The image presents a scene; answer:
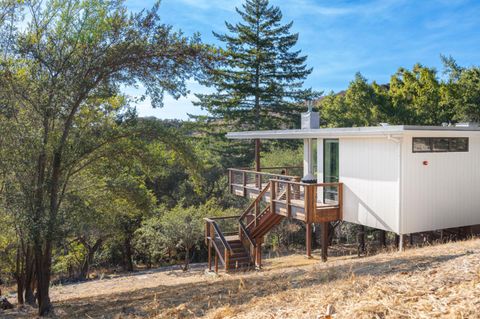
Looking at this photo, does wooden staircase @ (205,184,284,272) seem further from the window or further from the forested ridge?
the window

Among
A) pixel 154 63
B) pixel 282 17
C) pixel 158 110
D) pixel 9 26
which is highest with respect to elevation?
pixel 282 17

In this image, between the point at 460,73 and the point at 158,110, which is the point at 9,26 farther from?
the point at 460,73

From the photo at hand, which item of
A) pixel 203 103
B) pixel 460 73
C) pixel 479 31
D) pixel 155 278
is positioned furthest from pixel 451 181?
pixel 203 103

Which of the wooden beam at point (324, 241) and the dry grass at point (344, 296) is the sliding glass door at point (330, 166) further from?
the dry grass at point (344, 296)

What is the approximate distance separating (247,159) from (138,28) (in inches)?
732

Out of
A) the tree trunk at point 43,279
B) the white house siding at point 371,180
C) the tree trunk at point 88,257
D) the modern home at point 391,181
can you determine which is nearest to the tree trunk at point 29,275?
the tree trunk at point 43,279

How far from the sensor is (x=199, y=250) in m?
23.0

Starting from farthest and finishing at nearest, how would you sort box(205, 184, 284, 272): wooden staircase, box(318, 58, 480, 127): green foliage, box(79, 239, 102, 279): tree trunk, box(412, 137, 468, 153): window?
box(318, 58, 480, 127): green foliage, box(79, 239, 102, 279): tree trunk, box(205, 184, 284, 272): wooden staircase, box(412, 137, 468, 153): window

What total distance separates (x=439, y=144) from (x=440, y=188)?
117 cm

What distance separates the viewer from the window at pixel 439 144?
1052 centimetres

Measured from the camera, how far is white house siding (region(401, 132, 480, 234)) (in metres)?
10.5

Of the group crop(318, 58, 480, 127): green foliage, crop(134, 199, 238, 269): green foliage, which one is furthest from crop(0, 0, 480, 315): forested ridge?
crop(318, 58, 480, 127): green foliage

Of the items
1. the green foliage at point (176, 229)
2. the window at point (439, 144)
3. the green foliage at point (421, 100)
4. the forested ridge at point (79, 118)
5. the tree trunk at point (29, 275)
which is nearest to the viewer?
the forested ridge at point (79, 118)

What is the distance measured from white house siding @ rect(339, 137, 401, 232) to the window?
64cm
